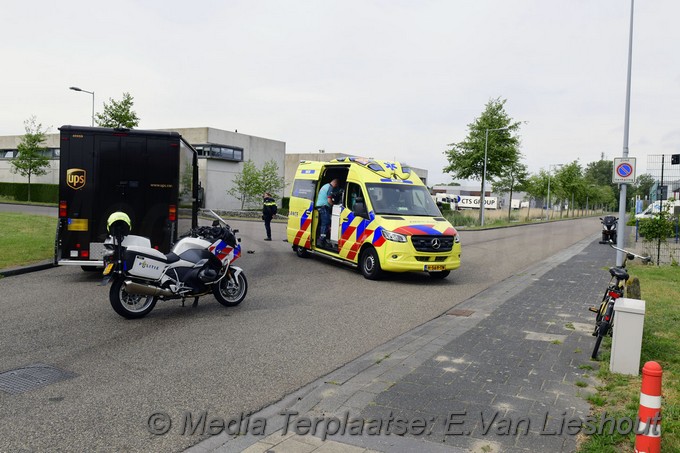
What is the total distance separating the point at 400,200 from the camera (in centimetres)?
1256

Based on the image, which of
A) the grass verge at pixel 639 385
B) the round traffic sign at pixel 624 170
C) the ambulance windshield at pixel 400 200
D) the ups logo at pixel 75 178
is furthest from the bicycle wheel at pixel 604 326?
the ups logo at pixel 75 178

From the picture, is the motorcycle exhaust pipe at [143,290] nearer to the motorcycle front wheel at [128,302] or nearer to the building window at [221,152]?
the motorcycle front wheel at [128,302]

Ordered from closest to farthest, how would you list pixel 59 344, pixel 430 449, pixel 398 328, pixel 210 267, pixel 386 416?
pixel 430 449 → pixel 386 416 → pixel 59 344 → pixel 398 328 → pixel 210 267

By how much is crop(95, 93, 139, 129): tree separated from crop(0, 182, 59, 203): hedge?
1509cm

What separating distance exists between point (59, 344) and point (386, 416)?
4.05 meters

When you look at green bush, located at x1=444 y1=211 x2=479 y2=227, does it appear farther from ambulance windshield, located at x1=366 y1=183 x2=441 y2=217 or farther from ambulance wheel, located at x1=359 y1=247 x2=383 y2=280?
ambulance wheel, located at x1=359 y1=247 x2=383 y2=280

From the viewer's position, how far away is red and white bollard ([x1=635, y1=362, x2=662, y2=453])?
11.6 ft

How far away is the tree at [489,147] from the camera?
128 ft

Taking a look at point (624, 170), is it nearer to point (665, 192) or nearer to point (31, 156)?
point (665, 192)

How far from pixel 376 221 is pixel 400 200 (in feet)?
3.69

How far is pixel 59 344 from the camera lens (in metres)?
6.25

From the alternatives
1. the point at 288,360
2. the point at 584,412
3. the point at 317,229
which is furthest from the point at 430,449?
the point at 317,229

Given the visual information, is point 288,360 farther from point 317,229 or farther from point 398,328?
point 317,229

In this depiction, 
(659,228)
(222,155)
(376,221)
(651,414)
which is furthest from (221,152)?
(651,414)
